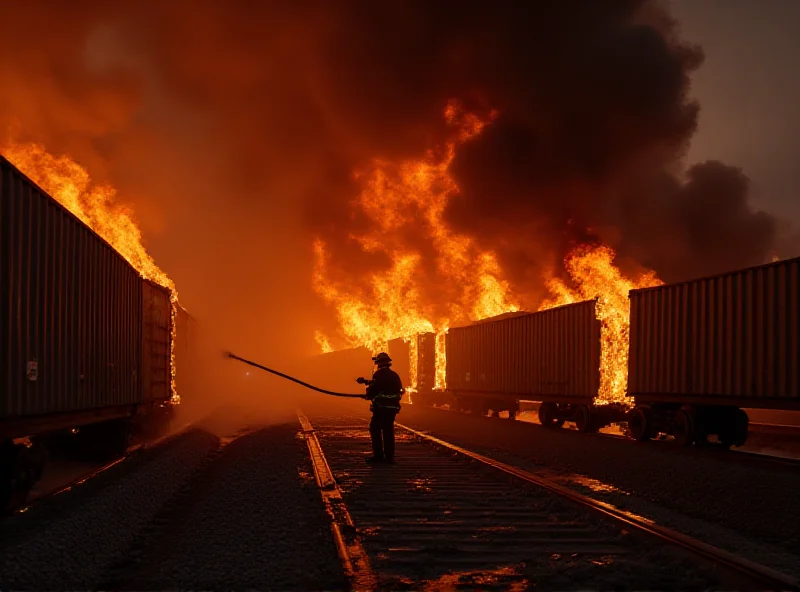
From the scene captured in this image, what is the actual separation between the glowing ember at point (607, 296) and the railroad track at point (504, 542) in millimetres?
8839

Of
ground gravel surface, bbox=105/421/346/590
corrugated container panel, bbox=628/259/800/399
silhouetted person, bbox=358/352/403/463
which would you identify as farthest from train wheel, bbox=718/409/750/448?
ground gravel surface, bbox=105/421/346/590

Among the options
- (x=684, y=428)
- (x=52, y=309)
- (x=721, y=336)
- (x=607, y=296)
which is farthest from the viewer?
(x=607, y=296)

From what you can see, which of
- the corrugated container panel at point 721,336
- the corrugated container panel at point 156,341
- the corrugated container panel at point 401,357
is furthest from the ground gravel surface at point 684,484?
the corrugated container panel at point 401,357

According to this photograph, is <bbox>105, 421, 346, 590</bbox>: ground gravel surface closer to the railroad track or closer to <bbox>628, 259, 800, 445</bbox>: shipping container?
the railroad track

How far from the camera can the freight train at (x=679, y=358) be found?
13273 millimetres

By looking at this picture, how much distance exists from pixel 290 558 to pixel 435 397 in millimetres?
30176

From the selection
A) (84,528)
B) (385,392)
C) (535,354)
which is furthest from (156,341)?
(535,354)

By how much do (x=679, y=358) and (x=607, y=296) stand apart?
144 inches

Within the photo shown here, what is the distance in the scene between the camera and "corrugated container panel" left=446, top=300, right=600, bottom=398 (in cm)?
1945

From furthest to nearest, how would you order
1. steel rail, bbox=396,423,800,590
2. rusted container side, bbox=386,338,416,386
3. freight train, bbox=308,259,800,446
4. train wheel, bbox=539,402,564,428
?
rusted container side, bbox=386,338,416,386
train wheel, bbox=539,402,564,428
freight train, bbox=308,259,800,446
steel rail, bbox=396,423,800,590

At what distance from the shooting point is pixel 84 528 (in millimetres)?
7457

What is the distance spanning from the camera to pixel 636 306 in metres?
18.0

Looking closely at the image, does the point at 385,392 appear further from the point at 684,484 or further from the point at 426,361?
the point at 426,361

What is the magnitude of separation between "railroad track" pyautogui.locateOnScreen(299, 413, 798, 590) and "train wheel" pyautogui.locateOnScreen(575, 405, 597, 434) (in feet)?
31.6
